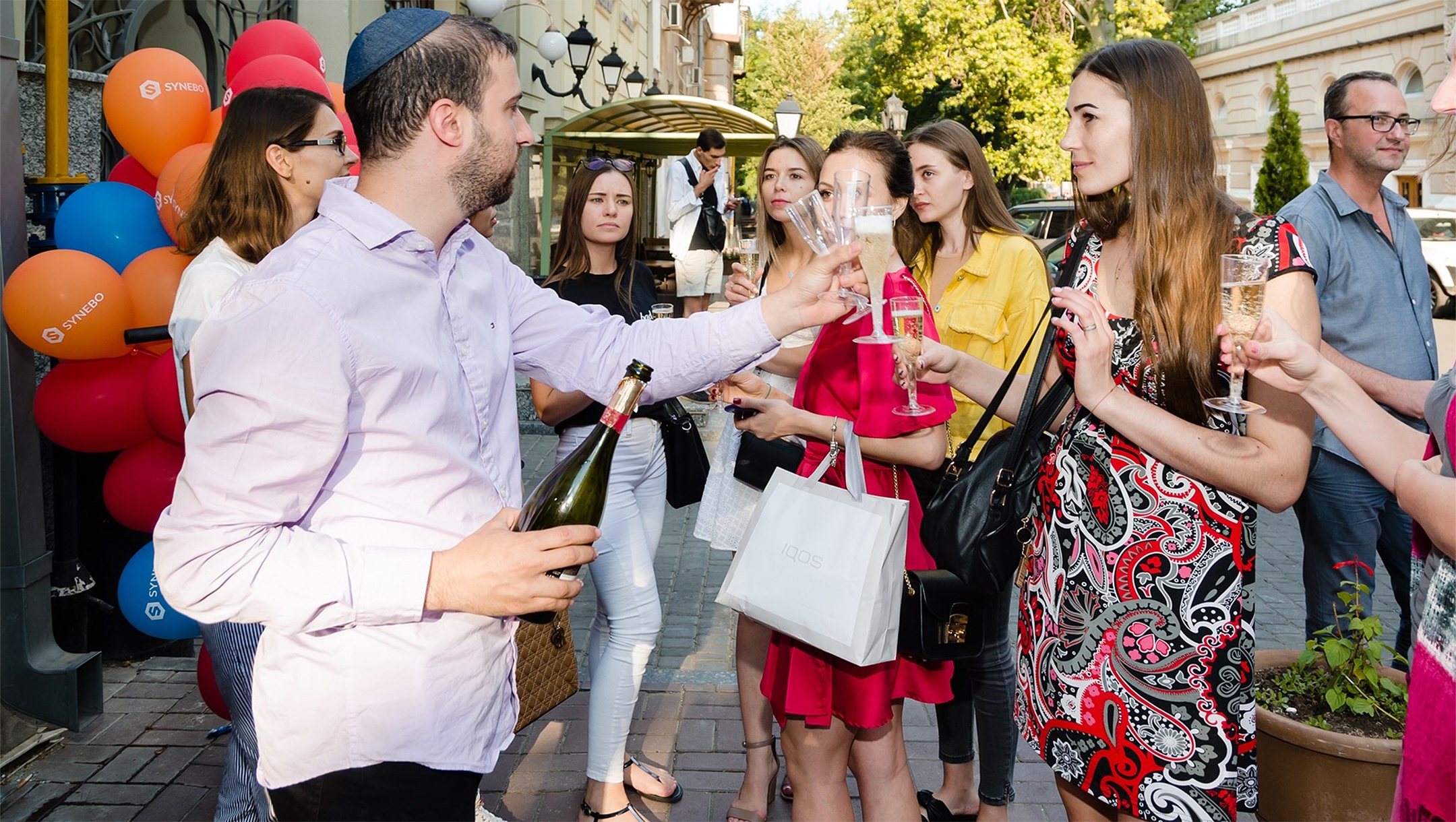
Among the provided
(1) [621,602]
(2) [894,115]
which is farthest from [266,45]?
(2) [894,115]

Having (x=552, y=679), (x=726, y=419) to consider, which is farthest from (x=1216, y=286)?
(x=552, y=679)

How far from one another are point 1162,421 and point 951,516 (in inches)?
22.2

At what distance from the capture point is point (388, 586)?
1.67 m

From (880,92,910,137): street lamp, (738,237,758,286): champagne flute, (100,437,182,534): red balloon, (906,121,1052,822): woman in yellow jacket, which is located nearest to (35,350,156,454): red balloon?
(100,437,182,534): red balloon

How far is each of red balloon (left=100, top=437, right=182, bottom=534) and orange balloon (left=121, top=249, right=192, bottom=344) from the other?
55 centimetres

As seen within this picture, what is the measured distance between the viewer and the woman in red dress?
110 inches

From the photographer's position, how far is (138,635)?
4.83 meters

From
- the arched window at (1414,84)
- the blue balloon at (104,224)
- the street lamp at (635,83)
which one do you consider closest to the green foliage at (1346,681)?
the blue balloon at (104,224)

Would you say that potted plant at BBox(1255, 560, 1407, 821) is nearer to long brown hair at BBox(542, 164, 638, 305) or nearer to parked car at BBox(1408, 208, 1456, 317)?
long brown hair at BBox(542, 164, 638, 305)

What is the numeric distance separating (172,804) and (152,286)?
71.5 inches

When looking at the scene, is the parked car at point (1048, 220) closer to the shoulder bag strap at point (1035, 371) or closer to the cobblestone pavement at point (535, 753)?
the cobblestone pavement at point (535, 753)

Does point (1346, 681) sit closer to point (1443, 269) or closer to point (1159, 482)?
point (1159, 482)

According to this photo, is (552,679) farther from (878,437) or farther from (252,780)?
(878,437)

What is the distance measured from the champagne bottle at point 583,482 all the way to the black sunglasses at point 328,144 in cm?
198
